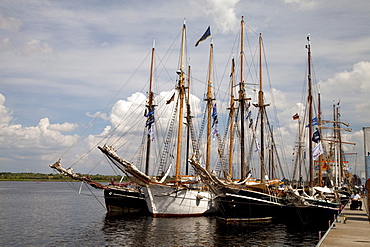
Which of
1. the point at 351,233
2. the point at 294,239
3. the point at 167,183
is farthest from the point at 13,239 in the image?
the point at 351,233

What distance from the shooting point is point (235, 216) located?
33.8m

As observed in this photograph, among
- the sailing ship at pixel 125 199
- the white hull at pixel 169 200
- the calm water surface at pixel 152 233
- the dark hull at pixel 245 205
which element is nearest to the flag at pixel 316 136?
the dark hull at pixel 245 205

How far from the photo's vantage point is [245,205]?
3353 cm

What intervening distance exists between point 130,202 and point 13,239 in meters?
17.3

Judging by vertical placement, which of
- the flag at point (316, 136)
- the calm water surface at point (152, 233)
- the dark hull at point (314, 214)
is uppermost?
the flag at point (316, 136)

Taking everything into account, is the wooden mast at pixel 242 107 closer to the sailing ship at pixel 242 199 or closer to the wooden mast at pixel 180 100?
the sailing ship at pixel 242 199

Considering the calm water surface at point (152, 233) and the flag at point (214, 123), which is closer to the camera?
the calm water surface at point (152, 233)

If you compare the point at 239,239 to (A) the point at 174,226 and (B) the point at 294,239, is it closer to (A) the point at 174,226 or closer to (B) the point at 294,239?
(B) the point at 294,239

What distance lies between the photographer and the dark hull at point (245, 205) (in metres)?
33.2

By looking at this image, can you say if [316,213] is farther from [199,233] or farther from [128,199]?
[128,199]

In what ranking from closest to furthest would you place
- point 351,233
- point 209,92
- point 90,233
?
point 351,233, point 90,233, point 209,92

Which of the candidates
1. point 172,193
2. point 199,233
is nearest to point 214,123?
point 172,193

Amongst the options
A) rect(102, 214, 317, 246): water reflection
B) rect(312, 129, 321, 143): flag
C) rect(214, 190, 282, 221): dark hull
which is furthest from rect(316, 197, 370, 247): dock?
rect(312, 129, 321, 143): flag

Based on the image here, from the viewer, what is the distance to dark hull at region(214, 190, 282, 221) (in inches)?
1305
